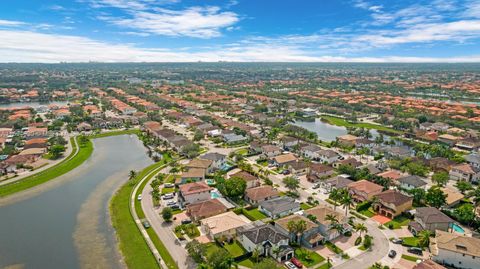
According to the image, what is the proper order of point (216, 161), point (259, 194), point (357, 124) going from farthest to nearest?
point (357, 124)
point (216, 161)
point (259, 194)

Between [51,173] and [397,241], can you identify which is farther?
[51,173]

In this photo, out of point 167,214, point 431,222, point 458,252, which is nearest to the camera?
point 458,252

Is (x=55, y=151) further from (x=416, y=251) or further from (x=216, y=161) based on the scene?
(x=416, y=251)

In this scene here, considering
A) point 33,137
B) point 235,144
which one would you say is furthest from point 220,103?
point 33,137

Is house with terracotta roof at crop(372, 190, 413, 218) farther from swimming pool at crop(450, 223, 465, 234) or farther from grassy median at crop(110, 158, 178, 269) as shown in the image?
grassy median at crop(110, 158, 178, 269)

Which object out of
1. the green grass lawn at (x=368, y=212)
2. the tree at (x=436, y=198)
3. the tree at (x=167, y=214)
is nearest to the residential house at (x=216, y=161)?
the tree at (x=167, y=214)

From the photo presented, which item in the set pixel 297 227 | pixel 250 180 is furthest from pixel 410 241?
pixel 250 180

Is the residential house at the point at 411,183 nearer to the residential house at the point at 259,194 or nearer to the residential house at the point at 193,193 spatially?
the residential house at the point at 259,194

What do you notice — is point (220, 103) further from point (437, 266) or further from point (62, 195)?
point (437, 266)
